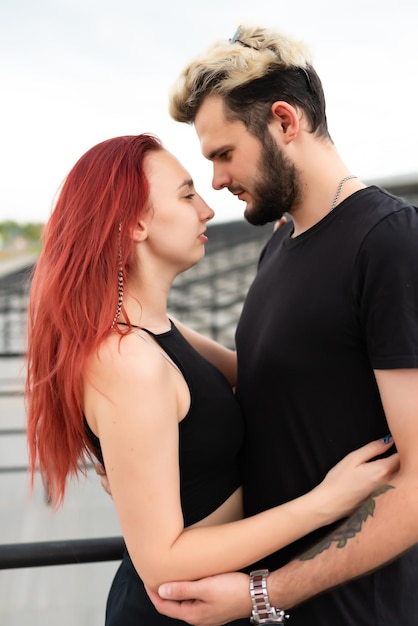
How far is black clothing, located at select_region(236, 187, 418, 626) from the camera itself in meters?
1.20

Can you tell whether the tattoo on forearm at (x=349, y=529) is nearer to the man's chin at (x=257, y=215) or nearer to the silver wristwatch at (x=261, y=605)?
the silver wristwatch at (x=261, y=605)

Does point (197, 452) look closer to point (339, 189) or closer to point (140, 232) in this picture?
point (140, 232)

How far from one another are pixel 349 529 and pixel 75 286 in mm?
754

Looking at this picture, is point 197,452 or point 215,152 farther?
point 215,152

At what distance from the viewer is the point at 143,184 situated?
4.58ft

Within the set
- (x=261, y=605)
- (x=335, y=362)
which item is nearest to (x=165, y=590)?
(x=261, y=605)

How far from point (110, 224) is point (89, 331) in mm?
250

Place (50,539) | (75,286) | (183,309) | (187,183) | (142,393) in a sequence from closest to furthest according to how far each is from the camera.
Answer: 1. (142,393)
2. (75,286)
3. (187,183)
4. (50,539)
5. (183,309)

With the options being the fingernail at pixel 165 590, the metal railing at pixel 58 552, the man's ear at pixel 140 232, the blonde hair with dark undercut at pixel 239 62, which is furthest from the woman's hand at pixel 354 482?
the blonde hair with dark undercut at pixel 239 62

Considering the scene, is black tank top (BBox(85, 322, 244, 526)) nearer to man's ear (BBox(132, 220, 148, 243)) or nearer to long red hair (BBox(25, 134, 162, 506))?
long red hair (BBox(25, 134, 162, 506))

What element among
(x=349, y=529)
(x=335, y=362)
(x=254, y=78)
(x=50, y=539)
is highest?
(x=254, y=78)

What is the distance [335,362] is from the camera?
1.33 metres

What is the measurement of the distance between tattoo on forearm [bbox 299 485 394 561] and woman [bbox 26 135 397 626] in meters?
0.02

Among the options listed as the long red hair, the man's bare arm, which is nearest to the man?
the man's bare arm
